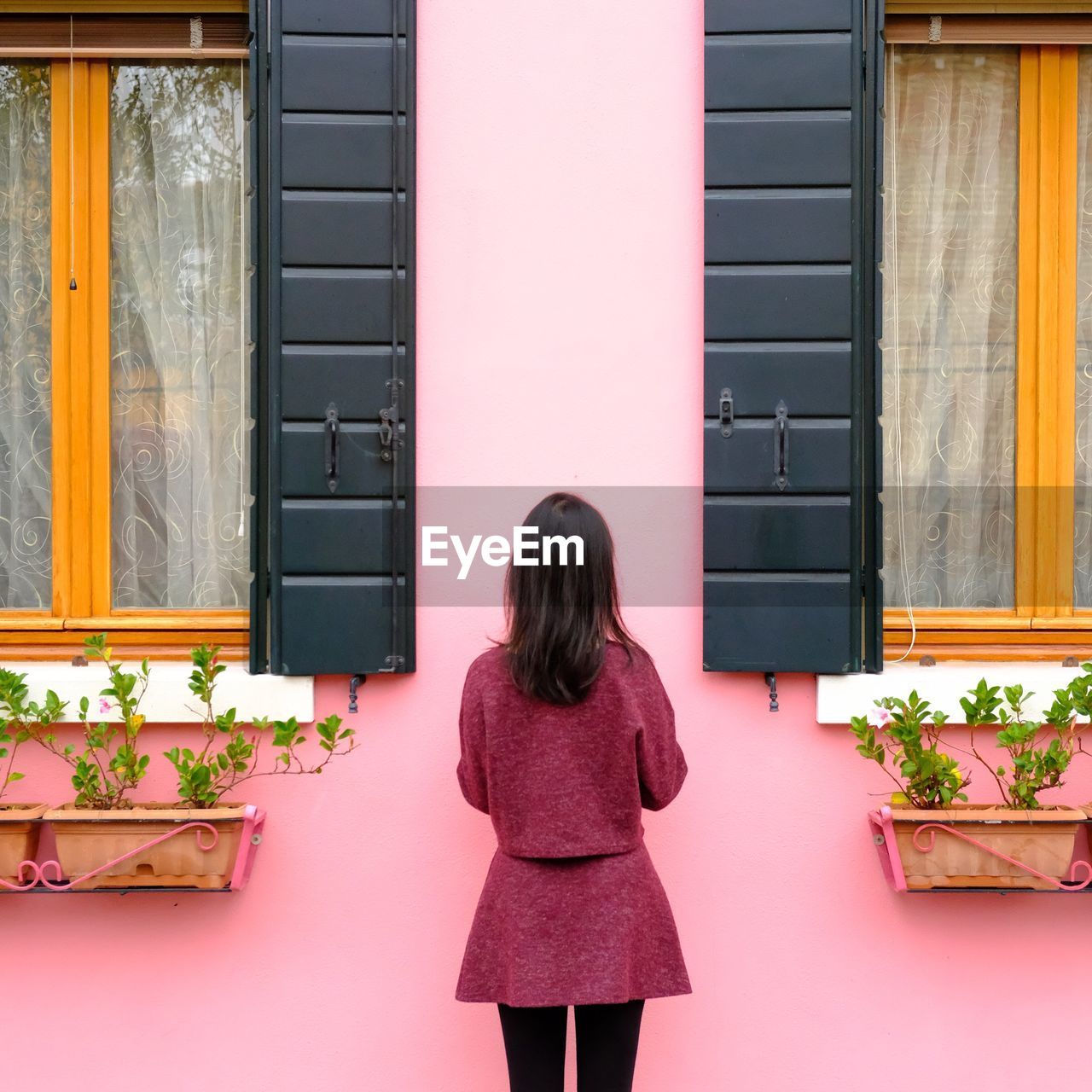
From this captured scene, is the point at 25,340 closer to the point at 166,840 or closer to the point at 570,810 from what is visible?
the point at 166,840

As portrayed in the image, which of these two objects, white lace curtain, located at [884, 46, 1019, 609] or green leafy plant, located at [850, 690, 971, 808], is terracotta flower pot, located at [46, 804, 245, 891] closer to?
green leafy plant, located at [850, 690, 971, 808]

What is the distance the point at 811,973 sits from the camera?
2.85 m

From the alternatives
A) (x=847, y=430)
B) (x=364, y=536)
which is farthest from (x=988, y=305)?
(x=364, y=536)

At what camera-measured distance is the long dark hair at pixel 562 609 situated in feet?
6.97

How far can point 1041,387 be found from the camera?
300cm

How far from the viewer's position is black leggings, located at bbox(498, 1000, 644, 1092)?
2232mm

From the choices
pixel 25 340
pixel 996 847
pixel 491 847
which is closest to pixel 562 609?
pixel 491 847

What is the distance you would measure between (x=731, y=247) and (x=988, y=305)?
30.8 inches

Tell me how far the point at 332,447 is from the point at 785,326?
1.17 m

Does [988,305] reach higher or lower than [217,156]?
lower

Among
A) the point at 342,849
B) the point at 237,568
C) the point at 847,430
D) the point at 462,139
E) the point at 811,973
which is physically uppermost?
the point at 462,139

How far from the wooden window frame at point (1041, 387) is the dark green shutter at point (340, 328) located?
1347 millimetres

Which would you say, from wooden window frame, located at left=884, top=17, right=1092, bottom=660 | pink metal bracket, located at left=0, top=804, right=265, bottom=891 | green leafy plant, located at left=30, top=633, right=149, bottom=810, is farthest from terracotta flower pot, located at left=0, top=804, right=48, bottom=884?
wooden window frame, located at left=884, top=17, right=1092, bottom=660

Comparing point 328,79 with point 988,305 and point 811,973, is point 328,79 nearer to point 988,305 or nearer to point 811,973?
point 988,305
